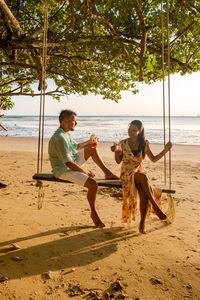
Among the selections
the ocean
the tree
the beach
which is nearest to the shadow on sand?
the beach

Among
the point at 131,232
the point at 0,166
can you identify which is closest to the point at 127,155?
the point at 131,232

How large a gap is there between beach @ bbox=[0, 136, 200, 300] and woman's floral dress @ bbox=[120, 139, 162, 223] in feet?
1.17

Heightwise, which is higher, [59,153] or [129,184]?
[59,153]

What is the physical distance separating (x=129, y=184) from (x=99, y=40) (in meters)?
2.50

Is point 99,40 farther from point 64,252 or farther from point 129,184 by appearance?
point 64,252

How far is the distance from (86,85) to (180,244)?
18.6 ft

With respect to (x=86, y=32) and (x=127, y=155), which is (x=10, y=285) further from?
(x=86, y=32)

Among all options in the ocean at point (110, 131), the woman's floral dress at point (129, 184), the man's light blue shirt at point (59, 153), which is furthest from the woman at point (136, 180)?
the ocean at point (110, 131)

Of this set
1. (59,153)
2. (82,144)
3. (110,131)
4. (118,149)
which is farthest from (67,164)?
(110,131)

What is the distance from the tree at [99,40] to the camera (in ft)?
13.6

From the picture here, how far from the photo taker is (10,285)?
2.64m

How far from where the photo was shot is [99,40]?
460cm

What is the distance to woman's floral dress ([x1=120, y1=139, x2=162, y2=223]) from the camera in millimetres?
3732

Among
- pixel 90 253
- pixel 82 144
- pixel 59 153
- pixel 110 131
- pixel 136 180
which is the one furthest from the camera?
pixel 110 131
